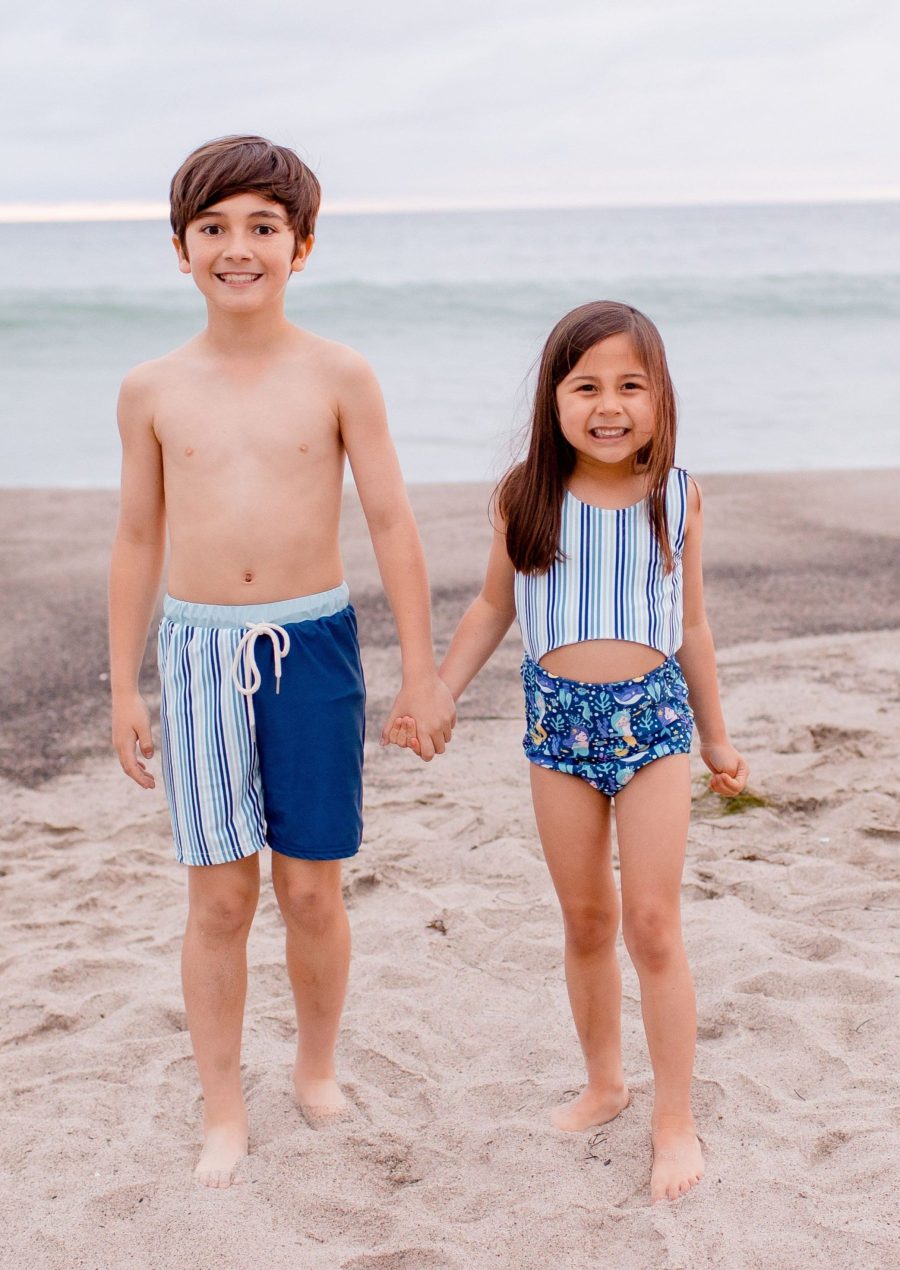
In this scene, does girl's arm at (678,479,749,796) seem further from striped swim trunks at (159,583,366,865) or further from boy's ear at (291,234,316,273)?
boy's ear at (291,234,316,273)

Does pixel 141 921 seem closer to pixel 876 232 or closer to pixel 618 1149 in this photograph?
pixel 618 1149

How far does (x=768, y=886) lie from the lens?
3.77 meters

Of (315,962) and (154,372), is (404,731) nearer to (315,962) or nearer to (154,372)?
(315,962)

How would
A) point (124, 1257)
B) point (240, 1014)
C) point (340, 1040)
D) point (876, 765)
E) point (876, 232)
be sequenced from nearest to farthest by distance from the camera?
point (124, 1257)
point (240, 1014)
point (340, 1040)
point (876, 765)
point (876, 232)

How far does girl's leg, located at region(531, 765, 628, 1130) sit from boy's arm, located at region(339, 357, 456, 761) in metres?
0.25

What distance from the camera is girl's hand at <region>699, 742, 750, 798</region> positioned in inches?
104

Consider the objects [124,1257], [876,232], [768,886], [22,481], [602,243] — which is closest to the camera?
[124,1257]

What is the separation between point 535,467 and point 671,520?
28cm

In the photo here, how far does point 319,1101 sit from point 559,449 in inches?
58.2

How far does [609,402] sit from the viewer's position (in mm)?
2416

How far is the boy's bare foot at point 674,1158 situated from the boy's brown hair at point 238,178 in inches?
73.9

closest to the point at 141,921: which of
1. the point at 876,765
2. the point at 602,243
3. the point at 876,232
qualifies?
the point at 876,765

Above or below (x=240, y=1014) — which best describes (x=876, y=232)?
above

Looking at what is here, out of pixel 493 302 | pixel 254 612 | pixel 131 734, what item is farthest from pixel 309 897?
pixel 493 302
